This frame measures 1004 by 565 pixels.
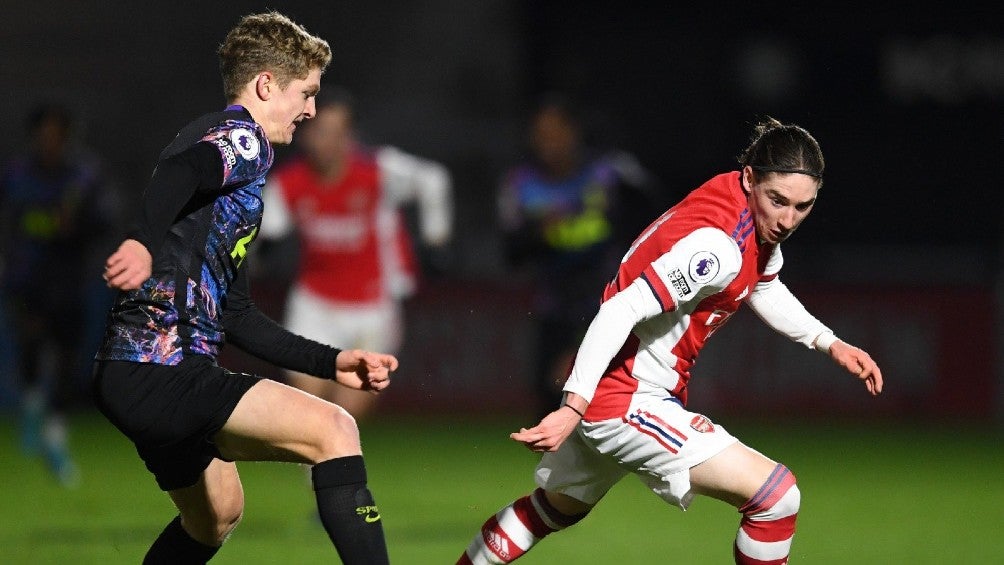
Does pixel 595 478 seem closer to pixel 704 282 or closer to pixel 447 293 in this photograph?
pixel 704 282

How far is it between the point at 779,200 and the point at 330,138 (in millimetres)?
4495

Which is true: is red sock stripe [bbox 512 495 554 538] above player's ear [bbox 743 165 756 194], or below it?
below

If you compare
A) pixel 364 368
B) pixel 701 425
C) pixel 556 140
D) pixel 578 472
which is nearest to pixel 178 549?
pixel 364 368

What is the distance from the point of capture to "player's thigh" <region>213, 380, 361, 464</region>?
4.41 metres

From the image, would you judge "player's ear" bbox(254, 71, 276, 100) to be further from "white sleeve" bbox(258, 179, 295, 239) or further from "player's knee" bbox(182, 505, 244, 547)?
"white sleeve" bbox(258, 179, 295, 239)

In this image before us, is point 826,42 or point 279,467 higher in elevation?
point 826,42

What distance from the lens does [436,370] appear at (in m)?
13.7

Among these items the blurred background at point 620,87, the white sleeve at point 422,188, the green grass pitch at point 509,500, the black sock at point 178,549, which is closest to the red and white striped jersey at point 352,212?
the white sleeve at point 422,188

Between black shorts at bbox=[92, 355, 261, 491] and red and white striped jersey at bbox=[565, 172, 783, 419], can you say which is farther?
red and white striped jersey at bbox=[565, 172, 783, 419]

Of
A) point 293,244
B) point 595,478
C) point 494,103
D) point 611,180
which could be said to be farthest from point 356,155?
point 494,103

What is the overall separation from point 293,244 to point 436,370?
3218mm

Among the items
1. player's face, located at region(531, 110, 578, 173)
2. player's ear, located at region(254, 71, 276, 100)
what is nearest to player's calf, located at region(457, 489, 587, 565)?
player's ear, located at region(254, 71, 276, 100)

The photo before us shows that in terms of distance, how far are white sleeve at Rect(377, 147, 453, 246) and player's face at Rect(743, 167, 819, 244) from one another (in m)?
4.38

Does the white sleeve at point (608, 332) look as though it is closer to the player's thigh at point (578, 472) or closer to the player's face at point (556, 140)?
the player's thigh at point (578, 472)
